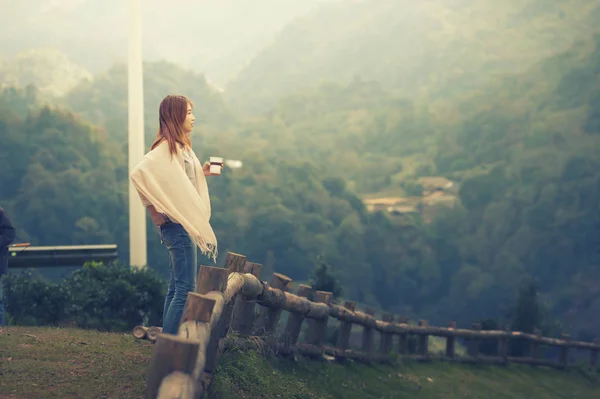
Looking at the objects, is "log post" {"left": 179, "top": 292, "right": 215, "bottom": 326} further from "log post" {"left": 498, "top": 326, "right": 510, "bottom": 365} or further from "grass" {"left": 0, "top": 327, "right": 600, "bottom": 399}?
"log post" {"left": 498, "top": 326, "right": 510, "bottom": 365}

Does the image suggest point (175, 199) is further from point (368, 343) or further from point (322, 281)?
point (322, 281)

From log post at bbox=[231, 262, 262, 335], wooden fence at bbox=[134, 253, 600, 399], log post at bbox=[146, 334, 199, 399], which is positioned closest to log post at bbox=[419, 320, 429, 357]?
wooden fence at bbox=[134, 253, 600, 399]

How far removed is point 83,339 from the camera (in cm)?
492

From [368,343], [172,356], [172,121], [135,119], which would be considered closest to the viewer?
[172,356]

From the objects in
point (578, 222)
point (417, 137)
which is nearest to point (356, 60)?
point (417, 137)

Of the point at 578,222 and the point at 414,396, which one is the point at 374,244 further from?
the point at 414,396

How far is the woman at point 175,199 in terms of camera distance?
3.87 meters

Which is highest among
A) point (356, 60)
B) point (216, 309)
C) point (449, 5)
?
point (449, 5)

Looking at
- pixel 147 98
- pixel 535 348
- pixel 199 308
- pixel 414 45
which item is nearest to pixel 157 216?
pixel 199 308

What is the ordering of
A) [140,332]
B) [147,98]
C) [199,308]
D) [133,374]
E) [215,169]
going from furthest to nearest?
[147,98]
[140,332]
[215,169]
[133,374]
[199,308]

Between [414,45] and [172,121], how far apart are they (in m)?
19.3

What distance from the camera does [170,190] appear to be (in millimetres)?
3877

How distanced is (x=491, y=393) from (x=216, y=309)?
18.0ft

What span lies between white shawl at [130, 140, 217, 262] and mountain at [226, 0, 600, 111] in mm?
17935
